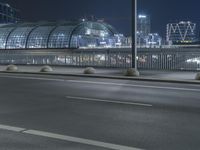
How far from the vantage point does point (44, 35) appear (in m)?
86.4

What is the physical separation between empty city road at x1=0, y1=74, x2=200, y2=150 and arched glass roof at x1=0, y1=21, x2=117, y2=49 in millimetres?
71264

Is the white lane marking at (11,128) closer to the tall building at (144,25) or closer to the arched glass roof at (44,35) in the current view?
the arched glass roof at (44,35)

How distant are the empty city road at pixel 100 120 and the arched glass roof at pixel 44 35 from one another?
71.3 m

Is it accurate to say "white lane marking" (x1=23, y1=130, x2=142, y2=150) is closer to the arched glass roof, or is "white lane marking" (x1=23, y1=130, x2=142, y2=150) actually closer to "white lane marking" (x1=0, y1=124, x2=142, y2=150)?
"white lane marking" (x1=0, y1=124, x2=142, y2=150)

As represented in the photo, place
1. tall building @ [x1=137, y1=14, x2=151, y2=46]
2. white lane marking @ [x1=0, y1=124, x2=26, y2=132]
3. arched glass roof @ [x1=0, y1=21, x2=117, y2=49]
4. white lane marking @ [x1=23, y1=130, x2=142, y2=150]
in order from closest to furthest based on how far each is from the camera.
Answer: white lane marking @ [x1=23, y1=130, x2=142, y2=150] < white lane marking @ [x1=0, y1=124, x2=26, y2=132] < arched glass roof @ [x1=0, y1=21, x2=117, y2=49] < tall building @ [x1=137, y1=14, x2=151, y2=46]

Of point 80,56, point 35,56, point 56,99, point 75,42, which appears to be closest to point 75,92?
point 56,99

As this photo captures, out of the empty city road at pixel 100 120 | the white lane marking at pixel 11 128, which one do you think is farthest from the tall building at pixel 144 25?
the white lane marking at pixel 11 128

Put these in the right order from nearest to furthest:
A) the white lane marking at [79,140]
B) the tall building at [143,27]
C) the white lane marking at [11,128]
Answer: the white lane marking at [79,140] → the white lane marking at [11,128] → the tall building at [143,27]

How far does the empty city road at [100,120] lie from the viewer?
23.6 ft

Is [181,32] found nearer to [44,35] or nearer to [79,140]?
[44,35]

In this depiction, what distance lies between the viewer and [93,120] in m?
9.37

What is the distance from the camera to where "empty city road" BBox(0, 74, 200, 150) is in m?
7.20

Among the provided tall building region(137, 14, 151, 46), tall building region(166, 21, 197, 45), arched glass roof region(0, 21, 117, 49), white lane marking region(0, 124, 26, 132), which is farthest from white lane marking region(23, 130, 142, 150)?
tall building region(166, 21, 197, 45)

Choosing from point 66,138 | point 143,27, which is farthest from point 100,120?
point 143,27
